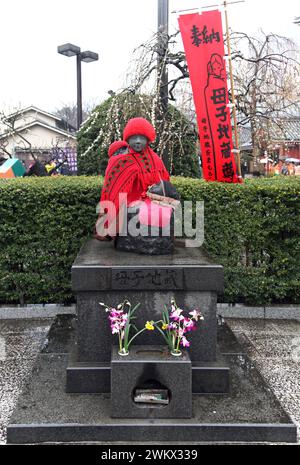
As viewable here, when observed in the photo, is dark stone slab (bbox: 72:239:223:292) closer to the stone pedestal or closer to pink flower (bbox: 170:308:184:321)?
the stone pedestal

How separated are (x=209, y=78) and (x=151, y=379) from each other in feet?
13.3

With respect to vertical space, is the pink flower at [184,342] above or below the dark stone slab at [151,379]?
above

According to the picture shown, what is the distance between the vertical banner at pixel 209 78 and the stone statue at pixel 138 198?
62.6 inches

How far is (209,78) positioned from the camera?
19.4 feet

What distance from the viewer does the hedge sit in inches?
240

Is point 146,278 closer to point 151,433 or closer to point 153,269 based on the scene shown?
point 153,269

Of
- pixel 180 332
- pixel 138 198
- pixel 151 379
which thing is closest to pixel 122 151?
pixel 138 198

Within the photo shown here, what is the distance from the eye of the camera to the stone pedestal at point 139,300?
3.76 metres

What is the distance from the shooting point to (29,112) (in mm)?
35250

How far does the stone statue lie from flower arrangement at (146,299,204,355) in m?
0.74

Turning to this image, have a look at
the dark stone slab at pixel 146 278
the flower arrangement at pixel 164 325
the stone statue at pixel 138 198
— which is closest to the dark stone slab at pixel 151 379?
the flower arrangement at pixel 164 325

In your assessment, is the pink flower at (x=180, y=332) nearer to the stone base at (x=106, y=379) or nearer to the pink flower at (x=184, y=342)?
the pink flower at (x=184, y=342)

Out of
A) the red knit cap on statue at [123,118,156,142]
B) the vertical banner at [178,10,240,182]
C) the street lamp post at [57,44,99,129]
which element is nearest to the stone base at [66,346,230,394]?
the red knit cap on statue at [123,118,156,142]
